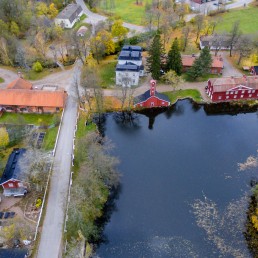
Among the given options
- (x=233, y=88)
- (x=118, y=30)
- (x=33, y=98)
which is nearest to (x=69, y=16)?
(x=118, y=30)

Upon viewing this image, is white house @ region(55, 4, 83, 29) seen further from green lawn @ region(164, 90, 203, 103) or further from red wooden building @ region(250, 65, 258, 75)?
red wooden building @ region(250, 65, 258, 75)

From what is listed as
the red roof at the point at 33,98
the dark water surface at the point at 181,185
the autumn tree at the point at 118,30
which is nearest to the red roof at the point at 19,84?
the red roof at the point at 33,98

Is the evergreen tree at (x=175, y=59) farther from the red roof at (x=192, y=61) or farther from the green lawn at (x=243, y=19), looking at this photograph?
the green lawn at (x=243, y=19)

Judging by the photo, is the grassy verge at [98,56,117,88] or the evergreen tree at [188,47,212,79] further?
the grassy verge at [98,56,117,88]

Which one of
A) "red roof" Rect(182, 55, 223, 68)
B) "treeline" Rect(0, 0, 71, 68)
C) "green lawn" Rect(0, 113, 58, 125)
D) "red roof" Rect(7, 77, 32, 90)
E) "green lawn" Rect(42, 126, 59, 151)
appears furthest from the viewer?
"treeline" Rect(0, 0, 71, 68)

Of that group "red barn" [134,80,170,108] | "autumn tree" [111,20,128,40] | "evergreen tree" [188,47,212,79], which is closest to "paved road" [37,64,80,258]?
"red barn" [134,80,170,108]

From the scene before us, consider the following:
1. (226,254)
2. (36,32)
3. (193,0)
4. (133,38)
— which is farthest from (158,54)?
(193,0)

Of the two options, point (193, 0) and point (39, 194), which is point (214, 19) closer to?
point (193, 0)
